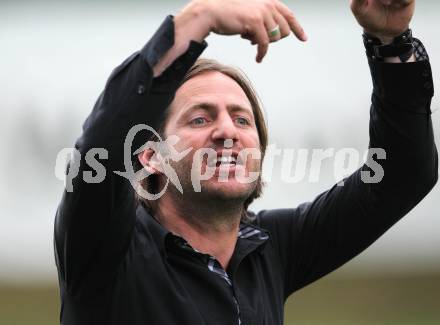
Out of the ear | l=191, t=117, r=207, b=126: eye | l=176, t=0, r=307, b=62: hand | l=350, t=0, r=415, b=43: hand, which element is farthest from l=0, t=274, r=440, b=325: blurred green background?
l=176, t=0, r=307, b=62: hand

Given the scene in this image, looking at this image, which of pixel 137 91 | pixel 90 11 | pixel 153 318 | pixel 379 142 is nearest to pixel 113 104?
pixel 137 91

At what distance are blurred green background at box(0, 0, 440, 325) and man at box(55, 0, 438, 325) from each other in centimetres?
466

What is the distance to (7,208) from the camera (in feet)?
30.9

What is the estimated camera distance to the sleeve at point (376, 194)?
2.83 metres

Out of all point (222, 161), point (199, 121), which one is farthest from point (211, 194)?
point (199, 121)

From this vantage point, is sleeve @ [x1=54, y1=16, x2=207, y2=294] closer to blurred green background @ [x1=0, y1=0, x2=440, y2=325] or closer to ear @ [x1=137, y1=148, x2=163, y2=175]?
ear @ [x1=137, y1=148, x2=163, y2=175]

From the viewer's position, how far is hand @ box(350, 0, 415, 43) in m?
2.57

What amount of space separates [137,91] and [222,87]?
33.3 inches

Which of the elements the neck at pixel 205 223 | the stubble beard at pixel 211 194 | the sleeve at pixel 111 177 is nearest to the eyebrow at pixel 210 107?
the stubble beard at pixel 211 194

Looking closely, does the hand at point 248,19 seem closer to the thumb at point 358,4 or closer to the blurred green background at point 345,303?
the thumb at point 358,4

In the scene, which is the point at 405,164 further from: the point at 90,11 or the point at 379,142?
the point at 90,11

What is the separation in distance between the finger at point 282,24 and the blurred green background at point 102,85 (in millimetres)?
5529

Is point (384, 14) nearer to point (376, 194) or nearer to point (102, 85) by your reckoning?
point (376, 194)

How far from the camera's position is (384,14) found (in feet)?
8.57
